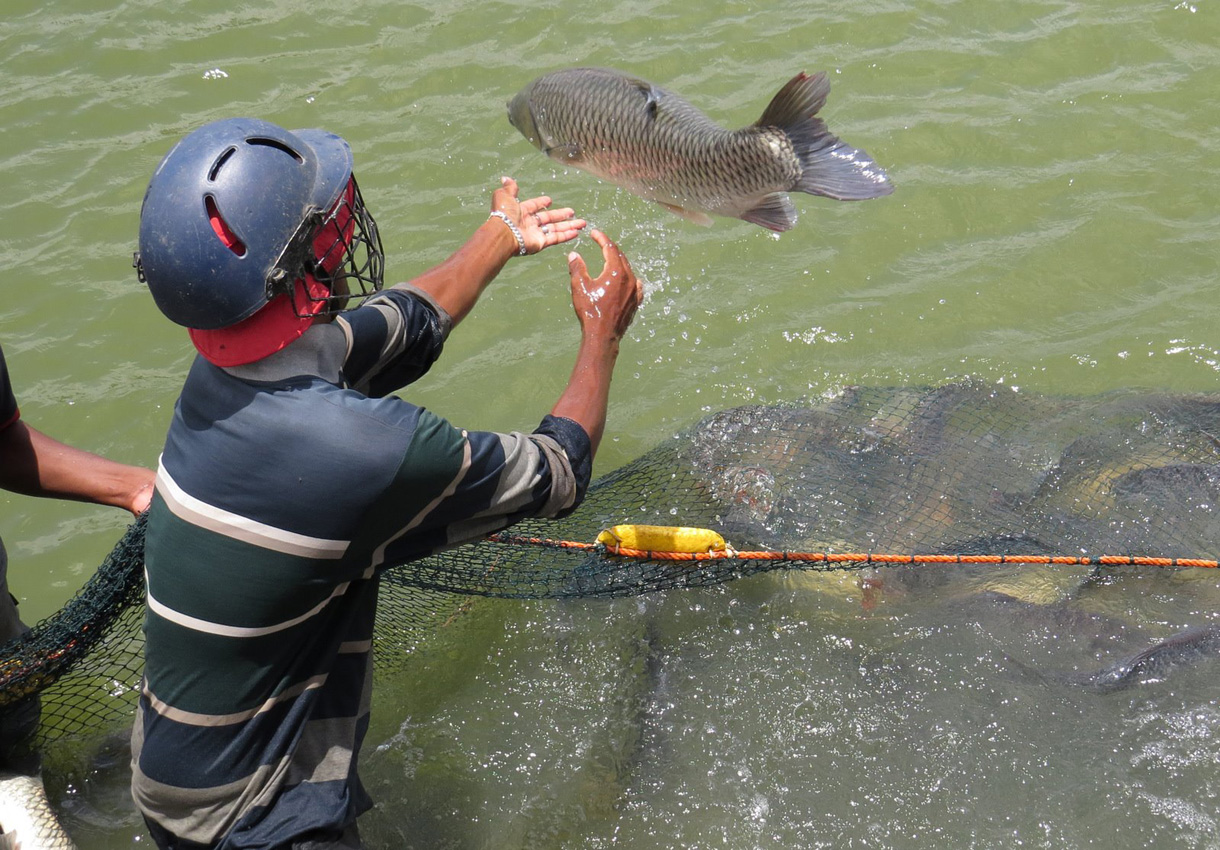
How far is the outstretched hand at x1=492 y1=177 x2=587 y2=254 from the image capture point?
349cm

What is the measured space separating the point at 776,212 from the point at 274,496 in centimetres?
229

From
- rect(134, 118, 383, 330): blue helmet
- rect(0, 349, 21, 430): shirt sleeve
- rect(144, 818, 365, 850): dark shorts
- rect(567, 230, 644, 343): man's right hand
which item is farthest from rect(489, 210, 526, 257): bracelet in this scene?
rect(144, 818, 365, 850): dark shorts

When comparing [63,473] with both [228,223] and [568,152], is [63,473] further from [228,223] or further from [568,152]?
[568,152]

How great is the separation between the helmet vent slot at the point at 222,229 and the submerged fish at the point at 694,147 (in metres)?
1.99

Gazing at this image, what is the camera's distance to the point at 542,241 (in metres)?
3.50

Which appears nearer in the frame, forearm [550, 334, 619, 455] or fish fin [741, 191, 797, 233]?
forearm [550, 334, 619, 455]

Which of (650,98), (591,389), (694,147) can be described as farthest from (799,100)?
(591,389)

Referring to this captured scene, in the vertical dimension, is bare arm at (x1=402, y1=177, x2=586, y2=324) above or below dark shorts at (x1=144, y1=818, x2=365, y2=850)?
above

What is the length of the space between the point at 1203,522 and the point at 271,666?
10.5 ft

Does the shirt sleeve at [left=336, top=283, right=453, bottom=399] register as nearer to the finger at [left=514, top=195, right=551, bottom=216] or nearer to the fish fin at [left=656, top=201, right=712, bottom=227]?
the finger at [left=514, top=195, right=551, bottom=216]

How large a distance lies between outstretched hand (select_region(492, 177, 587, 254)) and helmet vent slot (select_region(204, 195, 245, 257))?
53.9 inches

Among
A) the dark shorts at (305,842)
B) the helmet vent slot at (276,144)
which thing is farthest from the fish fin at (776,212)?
the dark shorts at (305,842)

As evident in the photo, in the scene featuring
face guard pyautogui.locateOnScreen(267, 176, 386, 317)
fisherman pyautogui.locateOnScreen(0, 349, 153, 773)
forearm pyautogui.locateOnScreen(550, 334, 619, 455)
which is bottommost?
fisherman pyautogui.locateOnScreen(0, 349, 153, 773)

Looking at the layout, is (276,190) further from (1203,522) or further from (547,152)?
(1203,522)
